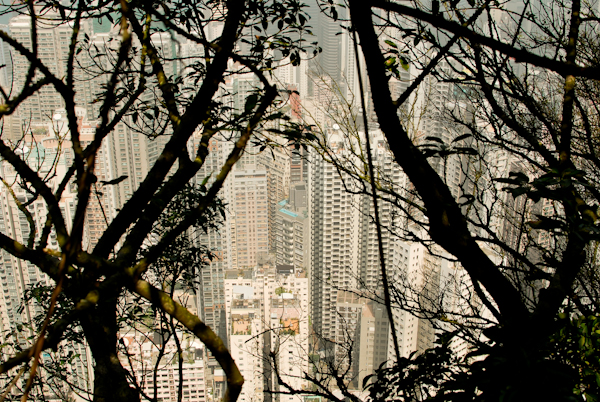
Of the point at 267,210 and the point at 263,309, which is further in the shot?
the point at 267,210

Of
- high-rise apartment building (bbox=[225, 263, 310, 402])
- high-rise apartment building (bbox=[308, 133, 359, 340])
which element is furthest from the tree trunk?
high-rise apartment building (bbox=[308, 133, 359, 340])

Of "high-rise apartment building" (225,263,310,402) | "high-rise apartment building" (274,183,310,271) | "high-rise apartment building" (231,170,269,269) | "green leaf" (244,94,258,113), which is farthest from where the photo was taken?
"high-rise apartment building" (231,170,269,269)

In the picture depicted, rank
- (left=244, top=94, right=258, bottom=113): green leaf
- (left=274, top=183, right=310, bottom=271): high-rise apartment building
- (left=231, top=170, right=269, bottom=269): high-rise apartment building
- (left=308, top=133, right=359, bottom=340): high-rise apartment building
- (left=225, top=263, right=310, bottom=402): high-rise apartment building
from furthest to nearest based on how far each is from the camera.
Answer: (left=231, top=170, right=269, bottom=269): high-rise apartment building < (left=274, top=183, right=310, bottom=271): high-rise apartment building < (left=308, top=133, right=359, bottom=340): high-rise apartment building < (left=225, top=263, right=310, bottom=402): high-rise apartment building < (left=244, top=94, right=258, bottom=113): green leaf

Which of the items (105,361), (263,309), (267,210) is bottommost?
(263,309)

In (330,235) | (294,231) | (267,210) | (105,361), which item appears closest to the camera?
(105,361)

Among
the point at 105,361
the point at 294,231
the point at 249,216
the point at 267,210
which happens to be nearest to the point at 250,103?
the point at 105,361

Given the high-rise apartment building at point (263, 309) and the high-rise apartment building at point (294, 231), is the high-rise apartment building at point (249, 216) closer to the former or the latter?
the high-rise apartment building at point (294, 231)

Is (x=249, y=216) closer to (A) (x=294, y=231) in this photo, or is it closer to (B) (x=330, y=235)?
(A) (x=294, y=231)

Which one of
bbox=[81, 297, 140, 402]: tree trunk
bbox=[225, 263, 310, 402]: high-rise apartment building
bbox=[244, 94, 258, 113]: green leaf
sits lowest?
bbox=[225, 263, 310, 402]: high-rise apartment building

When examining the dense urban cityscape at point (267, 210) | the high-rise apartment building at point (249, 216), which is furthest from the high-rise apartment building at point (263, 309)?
the high-rise apartment building at point (249, 216)

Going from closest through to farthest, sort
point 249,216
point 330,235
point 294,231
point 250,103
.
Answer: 1. point 250,103
2. point 330,235
3. point 294,231
4. point 249,216

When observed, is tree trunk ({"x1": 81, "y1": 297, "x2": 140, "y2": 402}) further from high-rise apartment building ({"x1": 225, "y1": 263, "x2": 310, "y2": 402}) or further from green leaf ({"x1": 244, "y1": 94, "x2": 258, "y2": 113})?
high-rise apartment building ({"x1": 225, "y1": 263, "x2": 310, "y2": 402})

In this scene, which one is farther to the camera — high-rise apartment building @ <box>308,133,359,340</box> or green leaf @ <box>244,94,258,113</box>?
high-rise apartment building @ <box>308,133,359,340</box>

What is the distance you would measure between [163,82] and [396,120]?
638 millimetres
